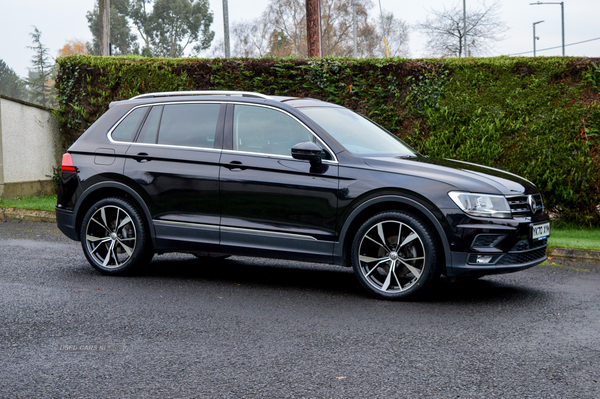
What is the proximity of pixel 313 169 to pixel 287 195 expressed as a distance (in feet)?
1.14

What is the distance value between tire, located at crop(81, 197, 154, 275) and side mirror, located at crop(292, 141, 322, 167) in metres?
1.98

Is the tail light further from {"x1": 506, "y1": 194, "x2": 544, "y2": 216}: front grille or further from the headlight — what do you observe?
{"x1": 506, "y1": 194, "x2": 544, "y2": 216}: front grille

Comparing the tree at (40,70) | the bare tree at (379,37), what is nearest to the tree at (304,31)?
the bare tree at (379,37)

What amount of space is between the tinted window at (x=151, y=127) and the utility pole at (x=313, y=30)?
10901 millimetres

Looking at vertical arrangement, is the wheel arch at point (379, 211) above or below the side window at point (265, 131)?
below

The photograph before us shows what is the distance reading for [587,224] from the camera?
34.9ft

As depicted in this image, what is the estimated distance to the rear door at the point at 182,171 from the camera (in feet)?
20.9

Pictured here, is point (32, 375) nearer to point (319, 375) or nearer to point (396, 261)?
point (319, 375)

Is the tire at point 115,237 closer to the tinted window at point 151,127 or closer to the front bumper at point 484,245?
the tinted window at point 151,127

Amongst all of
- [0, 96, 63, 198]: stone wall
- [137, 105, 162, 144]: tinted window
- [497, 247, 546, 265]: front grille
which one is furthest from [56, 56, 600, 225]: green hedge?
[137, 105, 162, 144]: tinted window

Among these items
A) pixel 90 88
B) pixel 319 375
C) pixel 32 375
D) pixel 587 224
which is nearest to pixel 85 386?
pixel 32 375

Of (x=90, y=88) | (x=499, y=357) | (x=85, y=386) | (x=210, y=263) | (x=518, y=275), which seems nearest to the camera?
(x=85, y=386)

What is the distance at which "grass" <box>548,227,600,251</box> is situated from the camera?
8.57 m

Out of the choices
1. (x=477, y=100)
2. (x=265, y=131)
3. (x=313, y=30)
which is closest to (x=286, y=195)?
(x=265, y=131)
